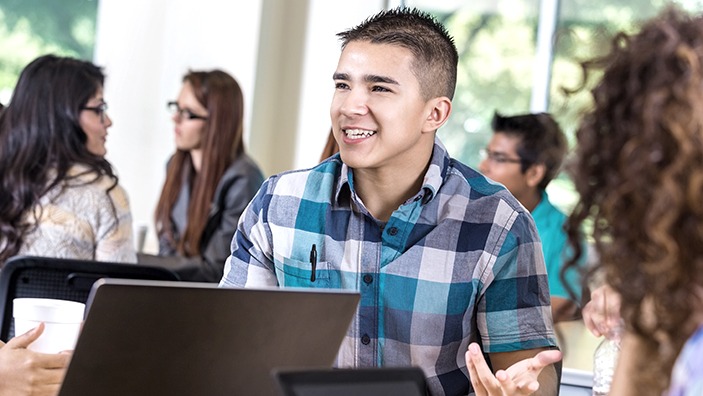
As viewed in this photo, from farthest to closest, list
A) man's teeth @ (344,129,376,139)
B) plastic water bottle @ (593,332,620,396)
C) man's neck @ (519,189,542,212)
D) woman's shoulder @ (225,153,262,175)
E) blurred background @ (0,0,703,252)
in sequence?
blurred background @ (0,0,703,252) → woman's shoulder @ (225,153,262,175) → man's neck @ (519,189,542,212) → man's teeth @ (344,129,376,139) → plastic water bottle @ (593,332,620,396)

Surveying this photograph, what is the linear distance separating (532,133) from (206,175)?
1340 millimetres

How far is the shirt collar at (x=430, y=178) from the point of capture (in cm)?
216

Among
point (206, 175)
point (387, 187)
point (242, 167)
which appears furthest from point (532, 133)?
point (387, 187)

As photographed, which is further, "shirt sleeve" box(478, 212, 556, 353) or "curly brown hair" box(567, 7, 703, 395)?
"shirt sleeve" box(478, 212, 556, 353)

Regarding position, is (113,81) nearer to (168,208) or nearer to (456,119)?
(168,208)

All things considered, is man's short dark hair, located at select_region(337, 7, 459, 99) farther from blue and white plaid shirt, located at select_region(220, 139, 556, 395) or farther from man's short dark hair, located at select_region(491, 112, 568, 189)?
man's short dark hair, located at select_region(491, 112, 568, 189)

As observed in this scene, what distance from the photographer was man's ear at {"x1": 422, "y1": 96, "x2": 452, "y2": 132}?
7.48ft

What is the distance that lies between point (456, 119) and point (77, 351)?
16.6 feet

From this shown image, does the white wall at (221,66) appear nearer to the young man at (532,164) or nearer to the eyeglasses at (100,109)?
the young man at (532,164)

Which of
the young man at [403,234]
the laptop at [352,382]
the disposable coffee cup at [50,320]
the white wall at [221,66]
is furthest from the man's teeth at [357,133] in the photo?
the white wall at [221,66]

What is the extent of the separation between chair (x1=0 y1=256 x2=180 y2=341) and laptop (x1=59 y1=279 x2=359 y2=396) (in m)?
1.05

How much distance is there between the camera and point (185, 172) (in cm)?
468

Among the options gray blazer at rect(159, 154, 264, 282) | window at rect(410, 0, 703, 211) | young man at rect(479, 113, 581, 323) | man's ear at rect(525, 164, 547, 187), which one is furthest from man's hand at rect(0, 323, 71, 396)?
window at rect(410, 0, 703, 211)

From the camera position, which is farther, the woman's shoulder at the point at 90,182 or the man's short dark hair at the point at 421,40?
the woman's shoulder at the point at 90,182
